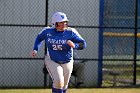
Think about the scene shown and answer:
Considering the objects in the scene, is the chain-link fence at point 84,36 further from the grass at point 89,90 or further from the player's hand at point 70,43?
the player's hand at point 70,43

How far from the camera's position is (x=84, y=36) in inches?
488

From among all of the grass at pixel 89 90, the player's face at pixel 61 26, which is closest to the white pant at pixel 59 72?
the player's face at pixel 61 26

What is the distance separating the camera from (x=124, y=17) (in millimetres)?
12578

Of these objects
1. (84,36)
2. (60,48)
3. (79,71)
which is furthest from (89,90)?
(60,48)

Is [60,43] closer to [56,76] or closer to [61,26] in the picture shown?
[61,26]

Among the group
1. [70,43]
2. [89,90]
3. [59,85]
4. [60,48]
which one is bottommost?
[89,90]

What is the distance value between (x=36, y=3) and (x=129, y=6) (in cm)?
259

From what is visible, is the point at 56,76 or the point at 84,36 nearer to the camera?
the point at 56,76

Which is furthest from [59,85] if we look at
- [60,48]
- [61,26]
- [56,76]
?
[61,26]

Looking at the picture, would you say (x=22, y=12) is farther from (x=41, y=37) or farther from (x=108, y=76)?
(x=41, y=37)

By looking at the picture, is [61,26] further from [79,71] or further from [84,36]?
[84,36]

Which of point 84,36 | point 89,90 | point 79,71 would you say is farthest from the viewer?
point 84,36

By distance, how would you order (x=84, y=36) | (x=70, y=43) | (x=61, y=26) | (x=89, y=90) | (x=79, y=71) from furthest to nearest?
(x=84, y=36), (x=79, y=71), (x=89, y=90), (x=61, y=26), (x=70, y=43)

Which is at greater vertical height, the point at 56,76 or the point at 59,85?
the point at 56,76
